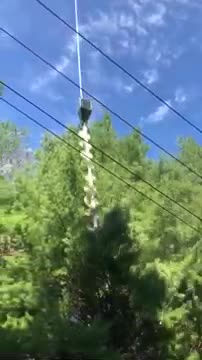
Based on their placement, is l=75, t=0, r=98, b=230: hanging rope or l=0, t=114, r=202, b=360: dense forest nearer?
l=0, t=114, r=202, b=360: dense forest

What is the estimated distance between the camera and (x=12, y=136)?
2878cm

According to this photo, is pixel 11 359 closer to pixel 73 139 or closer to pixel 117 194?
pixel 117 194

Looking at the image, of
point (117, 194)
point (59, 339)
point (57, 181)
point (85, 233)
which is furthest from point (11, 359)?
point (117, 194)

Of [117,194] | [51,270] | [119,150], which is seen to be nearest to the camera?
[51,270]

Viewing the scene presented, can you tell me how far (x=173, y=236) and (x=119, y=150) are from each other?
7.95 metres

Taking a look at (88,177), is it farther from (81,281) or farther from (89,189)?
(81,281)

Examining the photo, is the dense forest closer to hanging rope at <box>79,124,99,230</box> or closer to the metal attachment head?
hanging rope at <box>79,124,99,230</box>

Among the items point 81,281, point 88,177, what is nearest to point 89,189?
point 88,177

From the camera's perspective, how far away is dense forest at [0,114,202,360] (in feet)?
27.8

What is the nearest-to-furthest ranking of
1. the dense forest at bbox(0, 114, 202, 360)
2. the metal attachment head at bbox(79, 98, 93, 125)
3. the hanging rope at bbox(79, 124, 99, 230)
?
the dense forest at bbox(0, 114, 202, 360), the hanging rope at bbox(79, 124, 99, 230), the metal attachment head at bbox(79, 98, 93, 125)

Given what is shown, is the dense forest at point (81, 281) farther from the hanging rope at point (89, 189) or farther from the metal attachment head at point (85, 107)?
the metal attachment head at point (85, 107)

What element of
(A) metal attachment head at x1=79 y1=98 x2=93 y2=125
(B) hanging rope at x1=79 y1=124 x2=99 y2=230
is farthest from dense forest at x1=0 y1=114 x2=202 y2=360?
(A) metal attachment head at x1=79 y1=98 x2=93 y2=125

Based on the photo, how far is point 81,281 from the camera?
11438 mm

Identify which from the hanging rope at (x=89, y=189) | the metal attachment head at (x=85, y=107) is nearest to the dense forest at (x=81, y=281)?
the hanging rope at (x=89, y=189)
